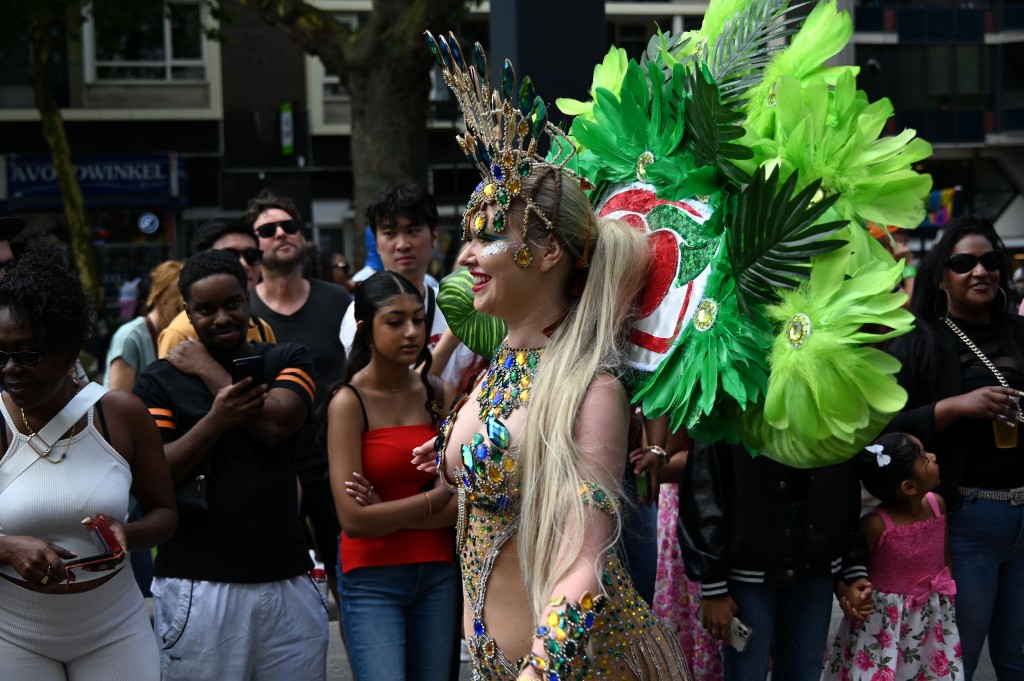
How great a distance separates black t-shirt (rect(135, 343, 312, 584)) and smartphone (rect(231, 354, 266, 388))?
0.14m

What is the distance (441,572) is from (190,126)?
22775 mm

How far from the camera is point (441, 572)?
3850mm

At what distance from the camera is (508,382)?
104 inches

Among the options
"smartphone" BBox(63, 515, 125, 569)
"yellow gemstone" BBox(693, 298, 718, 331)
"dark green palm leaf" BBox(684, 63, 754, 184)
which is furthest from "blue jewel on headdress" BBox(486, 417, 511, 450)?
"smartphone" BBox(63, 515, 125, 569)

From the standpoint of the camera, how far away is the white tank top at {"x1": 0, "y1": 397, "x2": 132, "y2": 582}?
10.3 ft

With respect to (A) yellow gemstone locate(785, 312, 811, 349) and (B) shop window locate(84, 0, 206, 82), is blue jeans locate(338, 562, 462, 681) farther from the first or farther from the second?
(B) shop window locate(84, 0, 206, 82)

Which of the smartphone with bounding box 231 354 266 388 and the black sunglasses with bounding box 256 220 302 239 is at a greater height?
the black sunglasses with bounding box 256 220 302 239

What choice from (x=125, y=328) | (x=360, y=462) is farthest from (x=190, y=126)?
(x=360, y=462)

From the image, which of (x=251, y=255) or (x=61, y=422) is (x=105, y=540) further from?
(x=251, y=255)

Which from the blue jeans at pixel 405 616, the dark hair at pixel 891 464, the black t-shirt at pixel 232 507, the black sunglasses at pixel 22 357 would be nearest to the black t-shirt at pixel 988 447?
the dark hair at pixel 891 464

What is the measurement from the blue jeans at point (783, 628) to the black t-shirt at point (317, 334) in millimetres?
1833

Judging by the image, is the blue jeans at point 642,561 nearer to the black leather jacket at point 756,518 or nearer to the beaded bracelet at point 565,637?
the black leather jacket at point 756,518

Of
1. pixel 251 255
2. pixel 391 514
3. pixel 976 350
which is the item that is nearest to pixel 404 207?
pixel 251 255

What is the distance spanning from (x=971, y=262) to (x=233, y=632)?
9.57 ft
